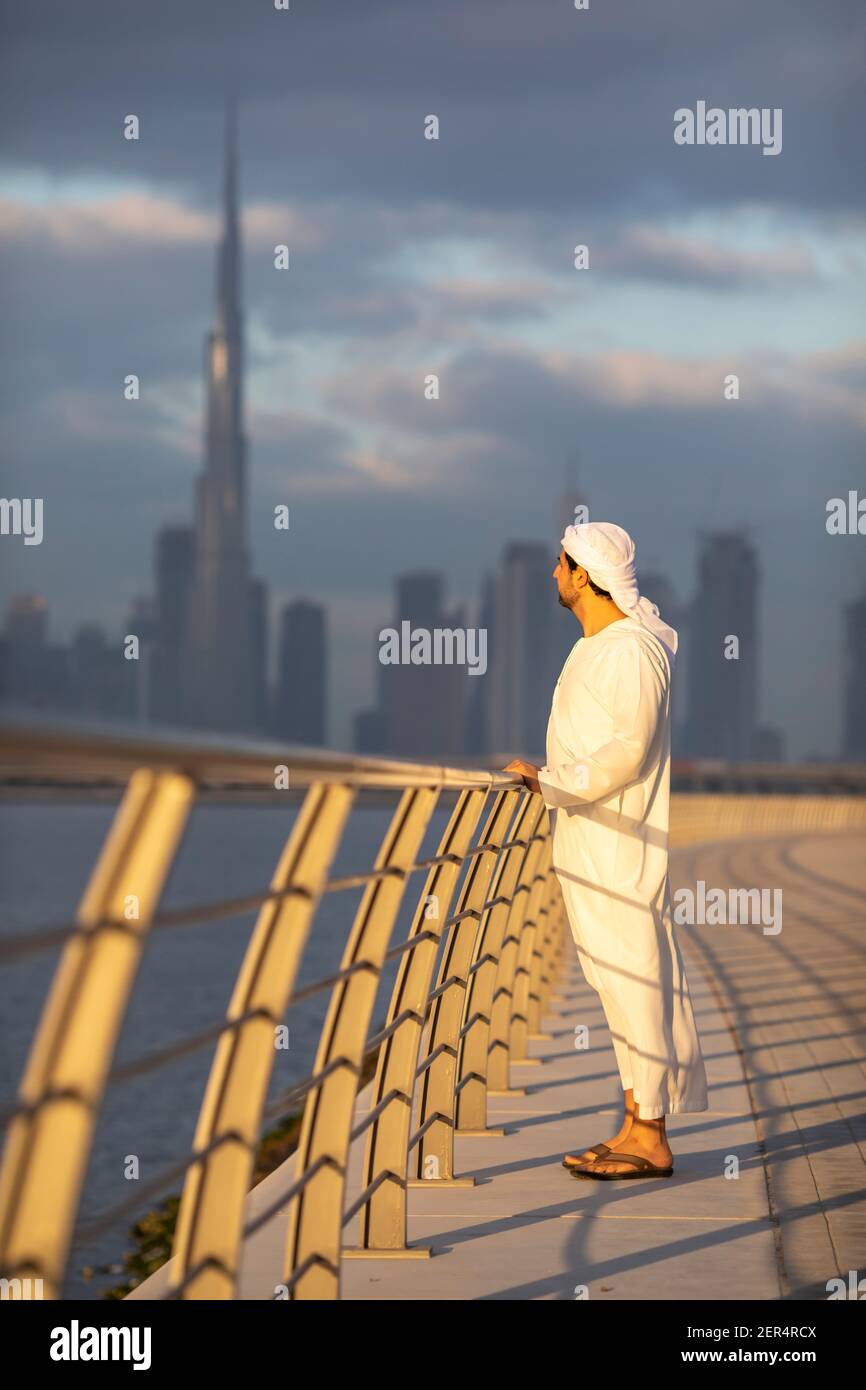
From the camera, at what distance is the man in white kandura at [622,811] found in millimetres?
4891

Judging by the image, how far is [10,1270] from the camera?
1785 millimetres

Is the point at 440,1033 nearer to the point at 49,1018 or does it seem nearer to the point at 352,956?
the point at 352,956

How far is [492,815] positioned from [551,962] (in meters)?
4.46

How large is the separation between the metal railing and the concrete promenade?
0.25 metres

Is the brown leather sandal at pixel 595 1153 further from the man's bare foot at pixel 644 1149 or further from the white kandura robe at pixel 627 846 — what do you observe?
the white kandura robe at pixel 627 846

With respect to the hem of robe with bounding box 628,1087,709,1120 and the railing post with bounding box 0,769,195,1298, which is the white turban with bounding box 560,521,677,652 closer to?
the hem of robe with bounding box 628,1087,709,1120

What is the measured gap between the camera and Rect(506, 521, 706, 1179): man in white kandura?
193 inches

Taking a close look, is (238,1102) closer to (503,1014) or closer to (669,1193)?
(669,1193)

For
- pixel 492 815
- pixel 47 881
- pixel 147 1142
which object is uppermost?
pixel 47 881

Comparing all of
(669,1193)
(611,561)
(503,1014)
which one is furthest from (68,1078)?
(503,1014)

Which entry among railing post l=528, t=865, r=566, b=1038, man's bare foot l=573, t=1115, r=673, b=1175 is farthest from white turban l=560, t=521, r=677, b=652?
railing post l=528, t=865, r=566, b=1038

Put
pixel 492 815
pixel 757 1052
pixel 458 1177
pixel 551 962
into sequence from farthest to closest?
pixel 551 962 → pixel 757 1052 → pixel 492 815 → pixel 458 1177

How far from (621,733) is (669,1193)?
134 cm
